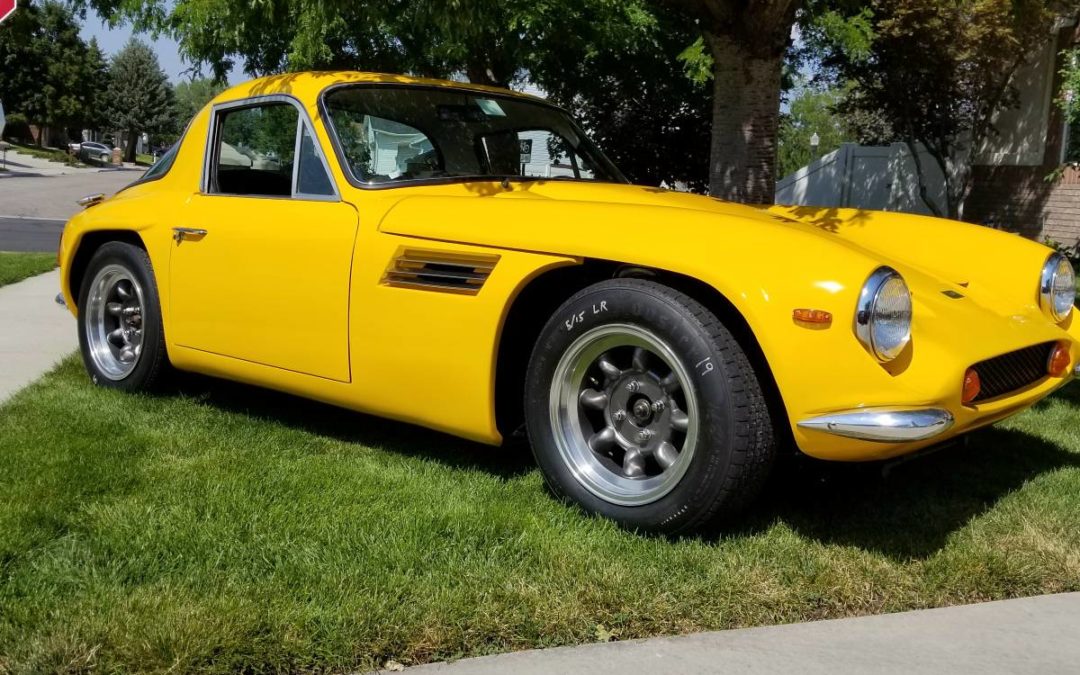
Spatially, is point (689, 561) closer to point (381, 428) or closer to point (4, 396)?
point (381, 428)

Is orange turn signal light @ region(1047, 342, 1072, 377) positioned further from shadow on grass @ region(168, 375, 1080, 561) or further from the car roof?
the car roof

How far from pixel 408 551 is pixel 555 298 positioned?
1035 millimetres

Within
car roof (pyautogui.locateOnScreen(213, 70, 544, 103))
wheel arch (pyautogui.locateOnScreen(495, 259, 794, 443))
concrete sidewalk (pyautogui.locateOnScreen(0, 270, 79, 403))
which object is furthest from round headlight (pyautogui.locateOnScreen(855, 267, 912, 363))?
concrete sidewalk (pyautogui.locateOnScreen(0, 270, 79, 403))

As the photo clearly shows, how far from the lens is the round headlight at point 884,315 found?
2.68 m

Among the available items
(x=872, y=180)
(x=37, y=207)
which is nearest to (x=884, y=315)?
(x=872, y=180)

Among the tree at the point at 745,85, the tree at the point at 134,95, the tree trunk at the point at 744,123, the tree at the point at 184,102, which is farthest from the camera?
the tree at the point at 184,102

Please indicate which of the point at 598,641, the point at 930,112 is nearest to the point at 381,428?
the point at 598,641

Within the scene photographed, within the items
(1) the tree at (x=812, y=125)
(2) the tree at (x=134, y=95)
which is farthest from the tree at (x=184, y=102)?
(1) the tree at (x=812, y=125)

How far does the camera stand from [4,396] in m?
4.74

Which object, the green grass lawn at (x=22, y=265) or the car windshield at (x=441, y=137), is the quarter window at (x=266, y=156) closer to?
the car windshield at (x=441, y=137)

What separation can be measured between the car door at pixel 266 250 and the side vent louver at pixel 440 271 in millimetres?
254

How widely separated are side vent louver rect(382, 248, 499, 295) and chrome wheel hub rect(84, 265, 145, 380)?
76.2 inches

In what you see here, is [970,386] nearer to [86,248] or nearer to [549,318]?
[549,318]

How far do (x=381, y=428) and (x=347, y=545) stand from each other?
1.50 metres
